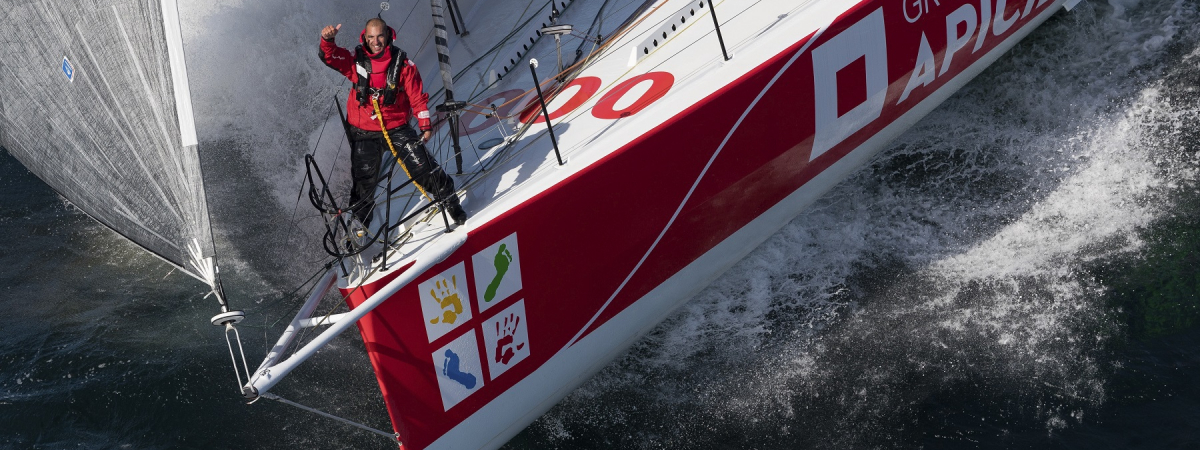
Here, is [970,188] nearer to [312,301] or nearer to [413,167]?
[413,167]

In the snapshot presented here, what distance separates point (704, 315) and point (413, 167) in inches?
78.9

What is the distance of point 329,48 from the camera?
3.94 metres

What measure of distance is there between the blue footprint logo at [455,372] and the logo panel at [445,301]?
0.43 feet

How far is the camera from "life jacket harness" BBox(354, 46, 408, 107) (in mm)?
3943

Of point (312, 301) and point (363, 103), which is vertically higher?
point (363, 103)

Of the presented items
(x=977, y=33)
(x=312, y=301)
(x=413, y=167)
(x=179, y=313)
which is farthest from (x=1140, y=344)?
(x=179, y=313)

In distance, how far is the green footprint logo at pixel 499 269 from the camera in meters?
4.10

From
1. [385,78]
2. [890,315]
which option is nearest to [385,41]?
[385,78]

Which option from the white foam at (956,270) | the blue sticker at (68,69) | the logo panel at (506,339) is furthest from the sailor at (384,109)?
the white foam at (956,270)

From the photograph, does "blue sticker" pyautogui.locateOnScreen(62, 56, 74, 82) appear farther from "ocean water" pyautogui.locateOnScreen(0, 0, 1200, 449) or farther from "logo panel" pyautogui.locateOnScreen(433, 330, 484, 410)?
"logo panel" pyautogui.locateOnScreen(433, 330, 484, 410)

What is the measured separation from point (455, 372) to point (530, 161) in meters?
1.01

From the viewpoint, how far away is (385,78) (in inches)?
157

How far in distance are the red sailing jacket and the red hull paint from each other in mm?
583

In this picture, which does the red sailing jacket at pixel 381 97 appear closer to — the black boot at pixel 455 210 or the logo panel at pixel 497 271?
the black boot at pixel 455 210
